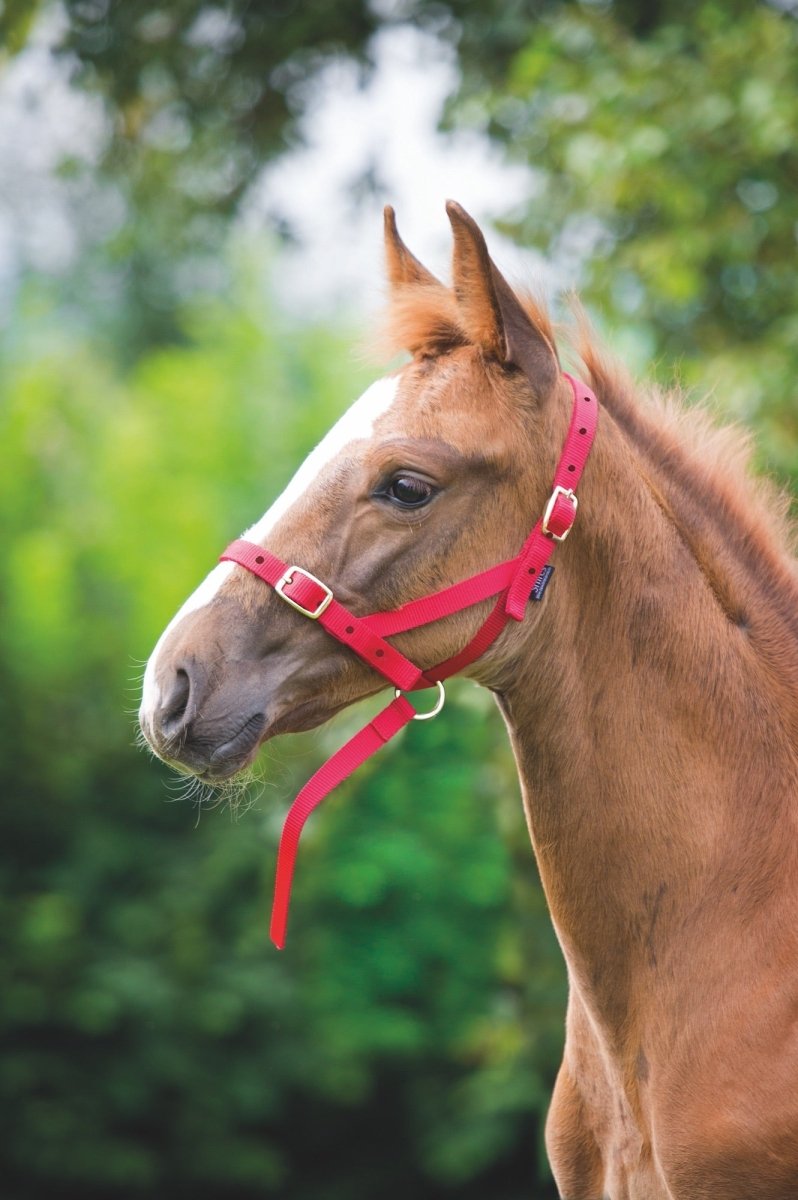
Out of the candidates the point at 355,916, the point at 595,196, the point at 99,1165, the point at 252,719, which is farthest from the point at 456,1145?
the point at 252,719

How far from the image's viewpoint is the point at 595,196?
Answer: 5543mm

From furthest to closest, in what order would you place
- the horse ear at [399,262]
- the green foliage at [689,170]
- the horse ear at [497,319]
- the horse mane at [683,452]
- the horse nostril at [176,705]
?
the green foliage at [689,170] < the horse ear at [399,262] < the horse mane at [683,452] < the horse ear at [497,319] < the horse nostril at [176,705]

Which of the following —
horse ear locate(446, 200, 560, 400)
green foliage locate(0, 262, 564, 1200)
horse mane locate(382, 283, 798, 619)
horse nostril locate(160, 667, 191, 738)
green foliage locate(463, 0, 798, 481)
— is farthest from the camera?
green foliage locate(0, 262, 564, 1200)

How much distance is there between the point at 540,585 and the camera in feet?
8.55

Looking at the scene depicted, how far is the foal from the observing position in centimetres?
247

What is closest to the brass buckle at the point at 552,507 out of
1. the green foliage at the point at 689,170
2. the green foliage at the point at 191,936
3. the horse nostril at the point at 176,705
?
the horse nostril at the point at 176,705

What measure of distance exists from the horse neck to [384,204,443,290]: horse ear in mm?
683

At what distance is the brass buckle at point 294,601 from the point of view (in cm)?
250

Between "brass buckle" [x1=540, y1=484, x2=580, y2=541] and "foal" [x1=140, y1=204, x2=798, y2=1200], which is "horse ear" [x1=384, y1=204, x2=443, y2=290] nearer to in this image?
"foal" [x1=140, y1=204, x2=798, y2=1200]

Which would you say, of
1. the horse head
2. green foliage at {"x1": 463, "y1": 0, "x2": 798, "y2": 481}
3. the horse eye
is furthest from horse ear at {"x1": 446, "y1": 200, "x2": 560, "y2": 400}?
green foliage at {"x1": 463, "y1": 0, "x2": 798, "y2": 481}

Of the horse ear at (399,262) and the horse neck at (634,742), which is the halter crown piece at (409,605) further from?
the horse ear at (399,262)

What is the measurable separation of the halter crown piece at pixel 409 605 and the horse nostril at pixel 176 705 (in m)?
0.26

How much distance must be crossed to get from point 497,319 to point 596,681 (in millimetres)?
802

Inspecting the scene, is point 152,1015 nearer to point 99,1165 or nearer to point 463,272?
point 99,1165
